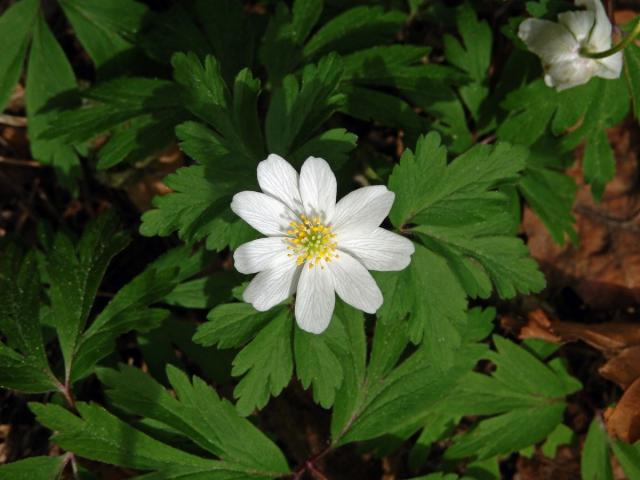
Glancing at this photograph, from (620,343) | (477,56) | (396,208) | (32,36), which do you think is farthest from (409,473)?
(32,36)

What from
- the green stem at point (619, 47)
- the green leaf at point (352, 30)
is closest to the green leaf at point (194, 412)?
the green leaf at point (352, 30)

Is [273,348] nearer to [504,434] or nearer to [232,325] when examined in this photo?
[232,325]

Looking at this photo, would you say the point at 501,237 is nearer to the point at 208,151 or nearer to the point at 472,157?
the point at 472,157

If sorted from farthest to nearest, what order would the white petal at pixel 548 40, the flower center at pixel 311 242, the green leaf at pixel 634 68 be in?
the green leaf at pixel 634 68 → the white petal at pixel 548 40 → the flower center at pixel 311 242

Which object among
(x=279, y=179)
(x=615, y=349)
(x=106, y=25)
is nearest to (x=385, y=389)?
(x=279, y=179)

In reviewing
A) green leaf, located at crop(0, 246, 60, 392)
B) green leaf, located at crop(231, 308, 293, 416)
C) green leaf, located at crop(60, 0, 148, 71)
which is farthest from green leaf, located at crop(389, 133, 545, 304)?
green leaf, located at crop(60, 0, 148, 71)

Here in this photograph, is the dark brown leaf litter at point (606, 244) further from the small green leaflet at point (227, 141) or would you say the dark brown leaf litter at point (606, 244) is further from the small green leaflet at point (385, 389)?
the small green leaflet at point (227, 141)

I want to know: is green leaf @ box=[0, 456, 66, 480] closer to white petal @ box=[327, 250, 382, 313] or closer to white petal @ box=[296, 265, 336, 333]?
white petal @ box=[296, 265, 336, 333]
